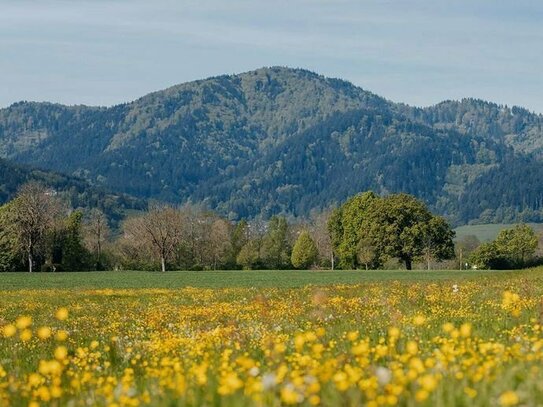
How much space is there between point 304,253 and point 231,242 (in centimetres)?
1971

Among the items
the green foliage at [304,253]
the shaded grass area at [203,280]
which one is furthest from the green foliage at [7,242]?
the green foliage at [304,253]

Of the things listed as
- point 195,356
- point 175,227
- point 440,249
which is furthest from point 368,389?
point 175,227

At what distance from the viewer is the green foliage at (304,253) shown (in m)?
139

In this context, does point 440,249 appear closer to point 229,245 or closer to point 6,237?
point 229,245

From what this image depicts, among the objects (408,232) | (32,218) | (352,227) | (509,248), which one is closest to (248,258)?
(352,227)

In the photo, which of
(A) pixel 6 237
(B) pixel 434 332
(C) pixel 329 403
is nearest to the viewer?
(C) pixel 329 403

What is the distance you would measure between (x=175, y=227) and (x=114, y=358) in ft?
378

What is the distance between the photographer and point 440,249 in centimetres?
11406

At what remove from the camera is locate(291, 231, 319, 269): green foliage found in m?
139

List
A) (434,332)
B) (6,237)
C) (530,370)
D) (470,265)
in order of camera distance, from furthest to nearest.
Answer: (470,265)
(6,237)
(434,332)
(530,370)

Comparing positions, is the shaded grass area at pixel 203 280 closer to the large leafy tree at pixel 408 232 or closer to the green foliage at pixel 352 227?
the large leafy tree at pixel 408 232

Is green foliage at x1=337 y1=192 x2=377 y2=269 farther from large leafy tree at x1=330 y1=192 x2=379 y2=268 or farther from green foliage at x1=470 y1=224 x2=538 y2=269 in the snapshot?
green foliage at x1=470 y1=224 x2=538 y2=269

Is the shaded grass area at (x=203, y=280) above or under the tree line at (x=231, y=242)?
under

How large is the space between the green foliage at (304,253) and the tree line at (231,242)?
7.5 inches
